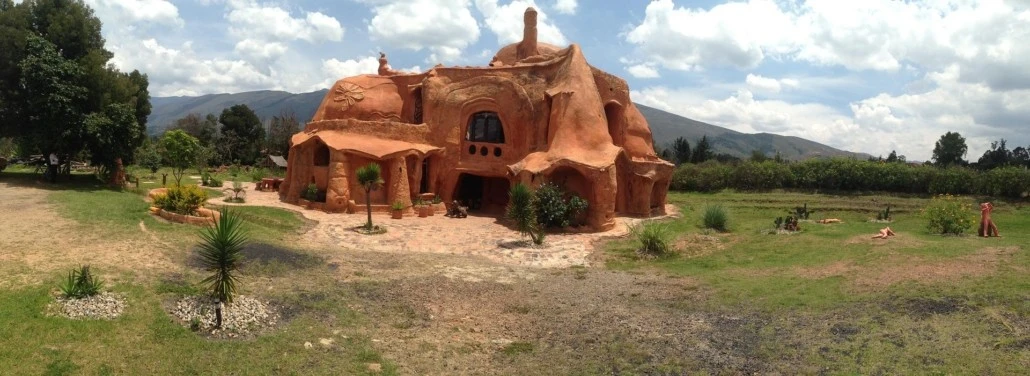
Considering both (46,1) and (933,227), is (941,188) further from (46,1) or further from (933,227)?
(46,1)

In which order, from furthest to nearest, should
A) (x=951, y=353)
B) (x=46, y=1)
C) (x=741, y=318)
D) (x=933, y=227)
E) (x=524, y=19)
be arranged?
(x=524, y=19)
(x=46, y=1)
(x=933, y=227)
(x=741, y=318)
(x=951, y=353)

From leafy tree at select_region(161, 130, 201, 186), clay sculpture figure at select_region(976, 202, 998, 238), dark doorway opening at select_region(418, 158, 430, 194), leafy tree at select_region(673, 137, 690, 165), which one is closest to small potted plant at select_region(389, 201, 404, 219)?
dark doorway opening at select_region(418, 158, 430, 194)

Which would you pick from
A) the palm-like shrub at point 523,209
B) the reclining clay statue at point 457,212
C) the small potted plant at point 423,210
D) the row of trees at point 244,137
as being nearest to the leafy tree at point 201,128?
the row of trees at point 244,137

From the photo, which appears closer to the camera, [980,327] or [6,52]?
[980,327]

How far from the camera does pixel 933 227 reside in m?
17.6

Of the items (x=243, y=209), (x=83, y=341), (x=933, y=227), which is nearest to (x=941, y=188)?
(x=933, y=227)

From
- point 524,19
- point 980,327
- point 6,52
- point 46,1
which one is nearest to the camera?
point 980,327

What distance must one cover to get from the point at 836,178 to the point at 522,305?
4394cm

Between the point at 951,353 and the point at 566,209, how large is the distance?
46.0ft

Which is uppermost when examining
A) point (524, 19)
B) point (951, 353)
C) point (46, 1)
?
point (524, 19)

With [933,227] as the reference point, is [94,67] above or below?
above

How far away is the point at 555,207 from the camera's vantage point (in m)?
21.1

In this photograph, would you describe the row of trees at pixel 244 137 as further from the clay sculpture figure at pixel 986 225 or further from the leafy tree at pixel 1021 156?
the leafy tree at pixel 1021 156

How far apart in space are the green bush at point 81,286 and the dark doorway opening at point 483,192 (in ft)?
62.6
